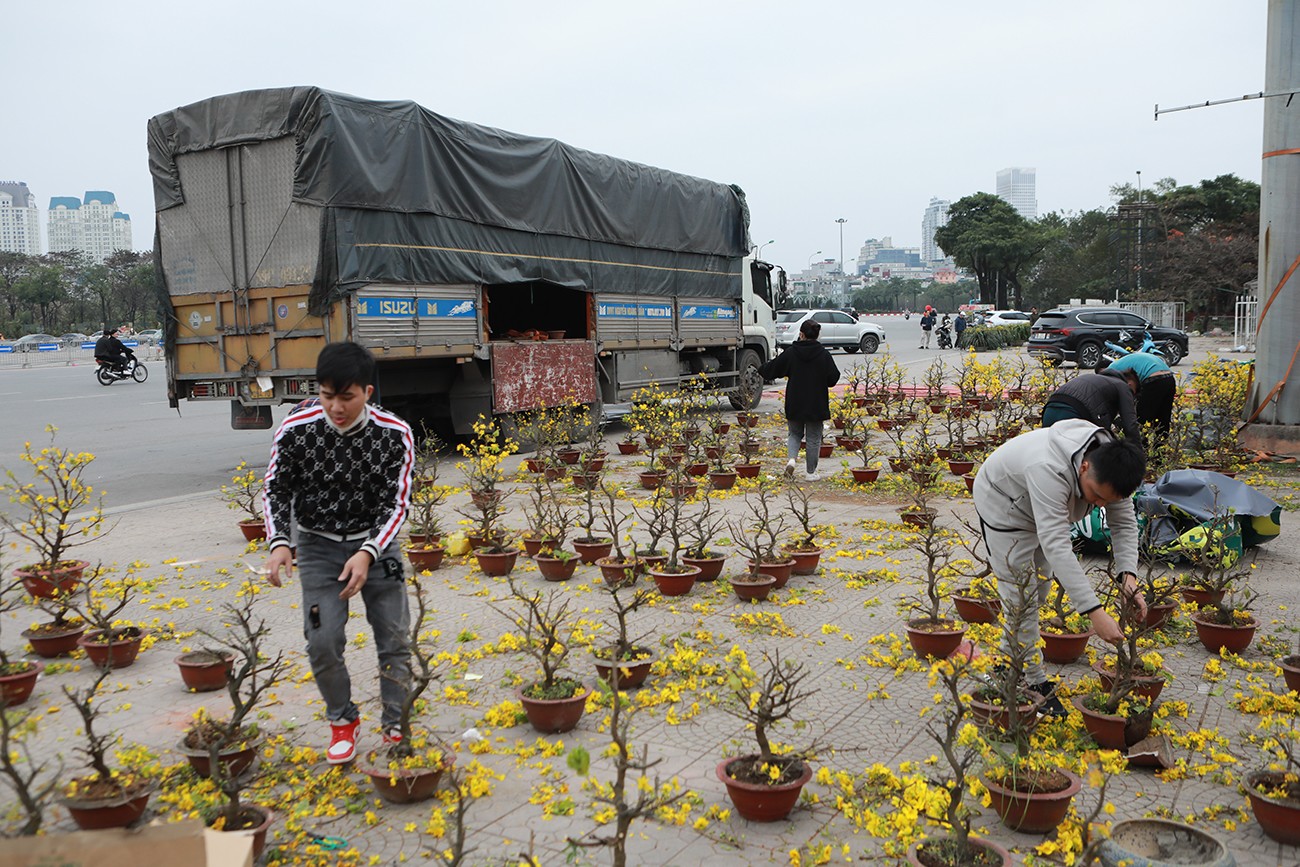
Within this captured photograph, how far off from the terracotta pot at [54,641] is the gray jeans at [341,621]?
7.79 feet

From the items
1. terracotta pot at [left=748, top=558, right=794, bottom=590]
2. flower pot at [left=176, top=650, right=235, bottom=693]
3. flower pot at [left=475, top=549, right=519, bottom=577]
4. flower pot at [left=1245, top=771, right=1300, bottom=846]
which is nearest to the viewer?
flower pot at [left=1245, top=771, right=1300, bottom=846]

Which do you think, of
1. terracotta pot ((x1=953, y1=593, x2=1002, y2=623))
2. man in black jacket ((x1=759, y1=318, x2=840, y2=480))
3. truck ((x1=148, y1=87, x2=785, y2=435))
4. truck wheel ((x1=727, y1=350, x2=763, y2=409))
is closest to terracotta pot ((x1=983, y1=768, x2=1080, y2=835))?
terracotta pot ((x1=953, y1=593, x2=1002, y2=623))

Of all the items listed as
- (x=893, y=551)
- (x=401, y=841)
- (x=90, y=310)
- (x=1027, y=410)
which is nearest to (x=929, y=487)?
(x=893, y=551)

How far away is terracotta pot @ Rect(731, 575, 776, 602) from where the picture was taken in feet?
19.9

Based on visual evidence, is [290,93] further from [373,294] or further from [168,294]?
[168,294]

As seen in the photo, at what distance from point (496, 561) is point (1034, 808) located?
4.29m

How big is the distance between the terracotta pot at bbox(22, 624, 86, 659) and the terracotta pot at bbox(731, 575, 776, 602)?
3710mm

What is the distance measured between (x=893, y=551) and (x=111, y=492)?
8.03 meters

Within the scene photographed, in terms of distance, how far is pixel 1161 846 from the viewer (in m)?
3.03

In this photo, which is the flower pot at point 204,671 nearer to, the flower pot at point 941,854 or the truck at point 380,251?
the flower pot at point 941,854

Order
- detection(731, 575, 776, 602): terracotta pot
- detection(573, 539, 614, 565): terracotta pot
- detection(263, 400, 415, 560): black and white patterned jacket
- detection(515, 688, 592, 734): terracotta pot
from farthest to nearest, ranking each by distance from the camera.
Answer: detection(573, 539, 614, 565): terracotta pot → detection(731, 575, 776, 602): terracotta pot → detection(515, 688, 592, 734): terracotta pot → detection(263, 400, 415, 560): black and white patterned jacket

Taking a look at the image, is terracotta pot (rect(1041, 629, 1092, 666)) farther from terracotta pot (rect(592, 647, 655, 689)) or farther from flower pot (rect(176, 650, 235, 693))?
flower pot (rect(176, 650, 235, 693))

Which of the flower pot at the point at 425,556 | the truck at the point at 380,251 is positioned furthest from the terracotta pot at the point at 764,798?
the truck at the point at 380,251

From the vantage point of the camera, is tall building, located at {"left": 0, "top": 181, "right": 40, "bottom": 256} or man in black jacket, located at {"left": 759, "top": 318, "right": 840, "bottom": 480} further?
tall building, located at {"left": 0, "top": 181, "right": 40, "bottom": 256}
